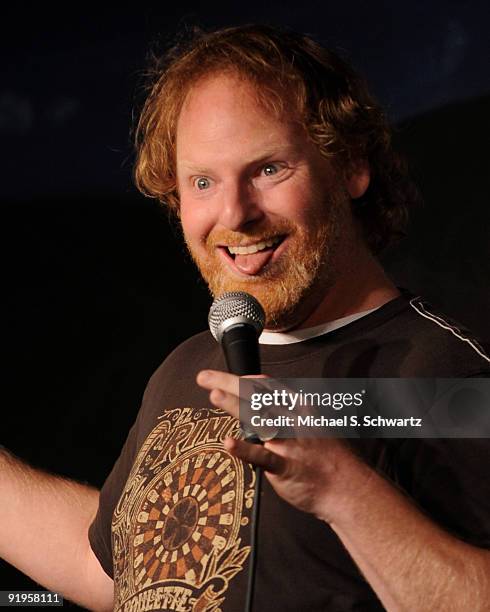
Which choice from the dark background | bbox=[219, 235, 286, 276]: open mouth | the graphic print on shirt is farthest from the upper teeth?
the dark background

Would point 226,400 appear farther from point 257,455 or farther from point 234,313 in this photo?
point 234,313

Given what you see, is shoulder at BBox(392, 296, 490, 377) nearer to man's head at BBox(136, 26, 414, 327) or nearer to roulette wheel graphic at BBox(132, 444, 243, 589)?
man's head at BBox(136, 26, 414, 327)

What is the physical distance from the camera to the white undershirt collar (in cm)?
129

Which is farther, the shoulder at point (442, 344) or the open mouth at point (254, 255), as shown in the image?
the open mouth at point (254, 255)

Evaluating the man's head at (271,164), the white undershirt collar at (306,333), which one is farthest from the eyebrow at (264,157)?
the white undershirt collar at (306,333)

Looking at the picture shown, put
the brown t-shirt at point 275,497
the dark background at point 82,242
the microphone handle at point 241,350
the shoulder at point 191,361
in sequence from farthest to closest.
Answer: the dark background at point 82,242, the shoulder at point 191,361, the brown t-shirt at point 275,497, the microphone handle at point 241,350

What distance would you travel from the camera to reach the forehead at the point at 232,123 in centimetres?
131

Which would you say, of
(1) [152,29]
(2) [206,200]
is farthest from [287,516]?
(1) [152,29]

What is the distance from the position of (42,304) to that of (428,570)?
49.4 inches

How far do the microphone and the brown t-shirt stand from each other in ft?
0.76

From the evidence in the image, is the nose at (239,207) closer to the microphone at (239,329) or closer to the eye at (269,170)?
the eye at (269,170)

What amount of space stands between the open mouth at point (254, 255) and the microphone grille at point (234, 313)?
26 cm

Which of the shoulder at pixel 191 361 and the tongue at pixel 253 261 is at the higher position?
the tongue at pixel 253 261

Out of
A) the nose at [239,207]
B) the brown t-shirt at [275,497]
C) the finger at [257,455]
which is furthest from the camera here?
the nose at [239,207]
